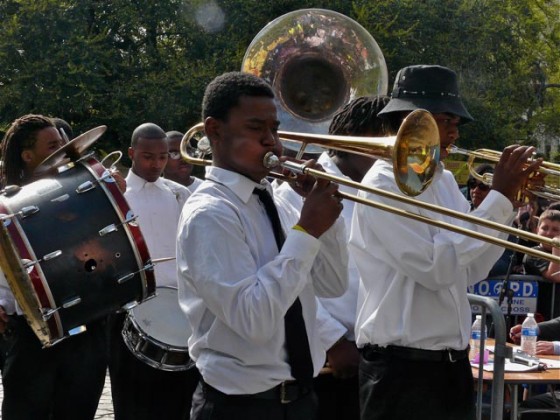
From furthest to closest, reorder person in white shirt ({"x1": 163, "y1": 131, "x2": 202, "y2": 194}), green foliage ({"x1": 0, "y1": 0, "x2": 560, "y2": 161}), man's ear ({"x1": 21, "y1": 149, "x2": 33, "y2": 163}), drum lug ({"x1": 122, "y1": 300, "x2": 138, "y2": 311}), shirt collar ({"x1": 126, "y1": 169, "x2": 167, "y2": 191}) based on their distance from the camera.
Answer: green foliage ({"x1": 0, "y1": 0, "x2": 560, "y2": 161}) → person in white shirt ({"x1": 163, "y1": 131, "x2": 202, "y2": 194}) → shirt collar ({"x1": 126, "y1": 169, "x2": 167, "y2": 191}) → man's ear ({"x1": 21, "y1": 149, "x2": 33, "y2": 163}) → drum lug ({"x1": 122, "y1": 300, "x2": 138, "y2": 311})

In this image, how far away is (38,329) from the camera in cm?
362

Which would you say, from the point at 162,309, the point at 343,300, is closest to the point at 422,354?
the point at 343,300

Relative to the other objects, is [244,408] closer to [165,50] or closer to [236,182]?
[236,182]

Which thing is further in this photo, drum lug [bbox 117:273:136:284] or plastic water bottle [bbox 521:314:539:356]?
plastic water bottle [bbox 521:314:539:356]

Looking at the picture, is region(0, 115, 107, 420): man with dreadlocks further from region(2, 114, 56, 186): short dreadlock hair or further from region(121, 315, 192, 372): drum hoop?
region(121, 315, 192, 372): drum hoop

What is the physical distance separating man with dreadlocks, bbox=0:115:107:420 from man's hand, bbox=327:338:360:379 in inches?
48.5

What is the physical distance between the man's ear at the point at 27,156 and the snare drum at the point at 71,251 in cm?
74

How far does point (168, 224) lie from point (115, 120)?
43.5 feet

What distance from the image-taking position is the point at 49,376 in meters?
4.37

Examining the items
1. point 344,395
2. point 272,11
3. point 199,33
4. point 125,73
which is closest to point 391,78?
point 272,11

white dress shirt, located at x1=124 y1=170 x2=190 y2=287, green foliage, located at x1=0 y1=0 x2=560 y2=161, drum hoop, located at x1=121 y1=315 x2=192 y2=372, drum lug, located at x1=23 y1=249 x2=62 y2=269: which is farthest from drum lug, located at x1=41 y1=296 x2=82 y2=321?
green foliage, located at x1=0 y1=0 x2=560 y2=161

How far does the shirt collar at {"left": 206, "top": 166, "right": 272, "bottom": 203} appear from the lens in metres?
3.04

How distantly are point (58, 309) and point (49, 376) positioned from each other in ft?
2.99

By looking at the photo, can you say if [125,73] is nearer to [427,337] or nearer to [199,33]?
Answer: [199,33]
